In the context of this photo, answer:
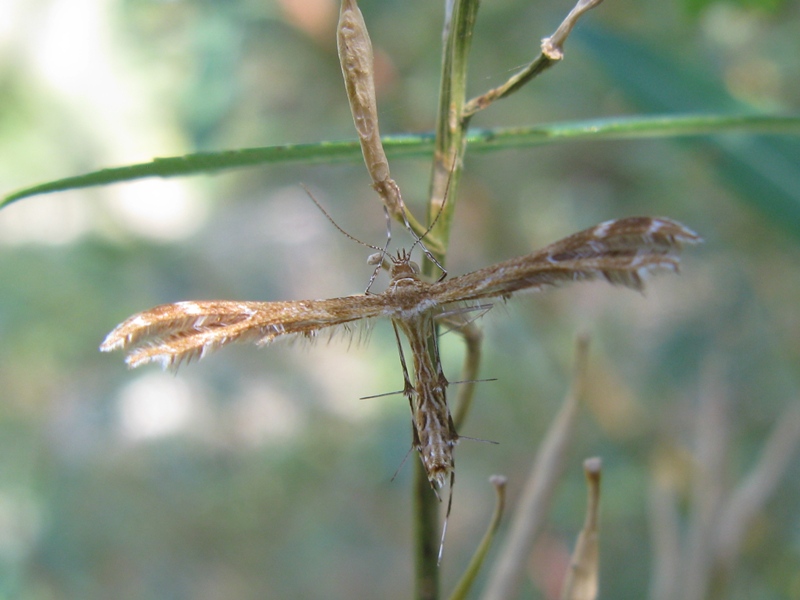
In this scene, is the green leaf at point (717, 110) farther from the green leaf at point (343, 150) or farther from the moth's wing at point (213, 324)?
the moth's wing at point (213, 324)

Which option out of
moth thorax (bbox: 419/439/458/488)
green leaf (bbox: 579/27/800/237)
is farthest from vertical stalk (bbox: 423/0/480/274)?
green leaf (bbox: 579/27/800/237)

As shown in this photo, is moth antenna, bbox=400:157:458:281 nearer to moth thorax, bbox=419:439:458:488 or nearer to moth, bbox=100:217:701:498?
moth, bbox=100:217:701:498

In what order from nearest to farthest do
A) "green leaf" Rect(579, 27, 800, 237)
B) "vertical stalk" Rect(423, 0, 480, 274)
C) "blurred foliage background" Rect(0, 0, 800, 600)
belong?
1. "vertical stalk" Rect(423, 0, 480, 274)
2. "green leaf" Rect(579, 27, 800, 237)
3. "blurred foliage background" Rect(0, 0, 800, 600)

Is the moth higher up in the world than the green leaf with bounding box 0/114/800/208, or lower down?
lower down

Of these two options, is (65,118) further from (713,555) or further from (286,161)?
(713,555)

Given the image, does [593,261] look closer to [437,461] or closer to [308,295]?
[437,461]

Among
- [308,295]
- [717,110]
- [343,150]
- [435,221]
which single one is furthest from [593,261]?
[308,295]

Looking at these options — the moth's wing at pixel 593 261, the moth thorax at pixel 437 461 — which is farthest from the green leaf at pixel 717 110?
the moth thorax at pixel 437 461
